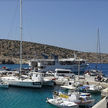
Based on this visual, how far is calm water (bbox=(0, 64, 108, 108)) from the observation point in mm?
22672

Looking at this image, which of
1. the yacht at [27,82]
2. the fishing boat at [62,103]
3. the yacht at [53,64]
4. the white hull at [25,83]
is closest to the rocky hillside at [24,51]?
the yacht at [53,64]

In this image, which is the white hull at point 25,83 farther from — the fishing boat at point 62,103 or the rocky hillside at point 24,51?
the rocky hillside at point 24,51

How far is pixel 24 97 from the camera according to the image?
2673 centimetres

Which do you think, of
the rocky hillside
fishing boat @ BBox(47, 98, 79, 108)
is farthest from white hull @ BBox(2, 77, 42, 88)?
the rocky hillside

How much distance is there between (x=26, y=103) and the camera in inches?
928

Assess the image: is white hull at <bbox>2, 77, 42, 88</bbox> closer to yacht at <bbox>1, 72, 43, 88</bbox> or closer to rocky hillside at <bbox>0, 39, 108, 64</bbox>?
yacht at <bbox>1, 72, 43, 88</bbox>

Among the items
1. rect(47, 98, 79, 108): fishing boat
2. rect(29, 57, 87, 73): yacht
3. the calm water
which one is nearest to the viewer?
rect(47, 98, 79, 108): fishing boat

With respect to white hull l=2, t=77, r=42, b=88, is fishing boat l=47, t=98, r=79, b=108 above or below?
below

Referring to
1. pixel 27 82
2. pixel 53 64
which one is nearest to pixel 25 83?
pixel 27 82

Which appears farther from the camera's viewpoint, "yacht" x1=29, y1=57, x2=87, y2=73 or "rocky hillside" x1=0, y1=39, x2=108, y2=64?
"rocky hillside" x1=0, y1=39, x2=108, y2=64

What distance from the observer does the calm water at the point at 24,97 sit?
22.7m

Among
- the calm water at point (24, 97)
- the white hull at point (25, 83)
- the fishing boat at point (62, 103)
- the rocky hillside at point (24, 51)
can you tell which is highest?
the rocky hillside at point (24, 51)

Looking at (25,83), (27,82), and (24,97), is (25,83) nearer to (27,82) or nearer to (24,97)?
(27,82)

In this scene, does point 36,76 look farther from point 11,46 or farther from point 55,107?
point 11,46
